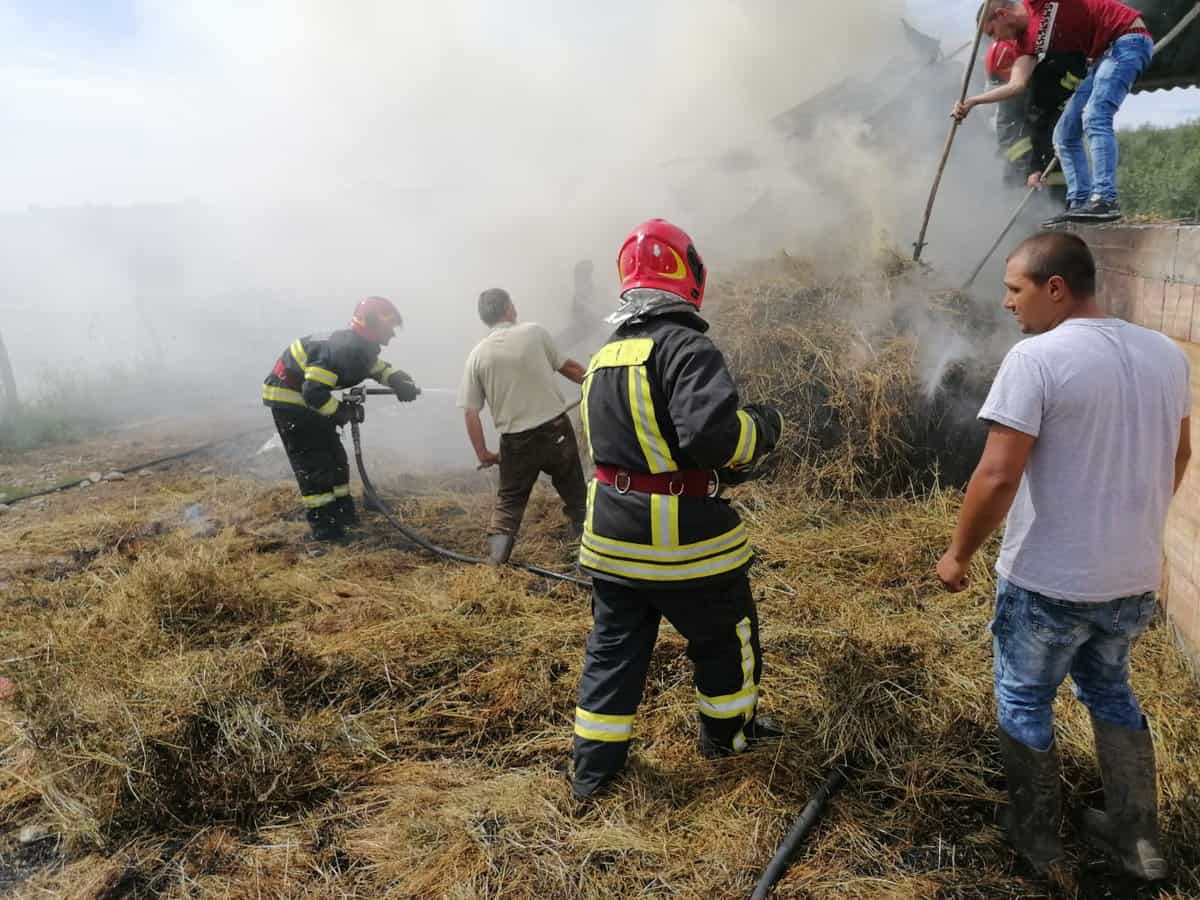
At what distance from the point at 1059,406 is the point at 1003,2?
4.33 metres

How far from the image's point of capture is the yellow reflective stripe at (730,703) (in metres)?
2.63

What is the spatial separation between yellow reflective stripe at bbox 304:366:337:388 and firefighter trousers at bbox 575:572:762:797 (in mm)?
3737

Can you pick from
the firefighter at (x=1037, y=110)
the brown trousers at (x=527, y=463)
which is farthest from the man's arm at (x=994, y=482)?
the firefighter at (x=1037, y=110)

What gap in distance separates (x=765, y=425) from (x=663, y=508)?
0.47 m

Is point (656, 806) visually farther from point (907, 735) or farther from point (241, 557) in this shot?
point (241, 557)

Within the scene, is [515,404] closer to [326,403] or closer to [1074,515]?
[326,403]

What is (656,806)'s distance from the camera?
253cm

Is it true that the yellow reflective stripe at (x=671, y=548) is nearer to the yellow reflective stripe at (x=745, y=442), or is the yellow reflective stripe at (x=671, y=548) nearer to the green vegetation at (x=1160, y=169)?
the yellow reflective stripe at (x=745, y=442)

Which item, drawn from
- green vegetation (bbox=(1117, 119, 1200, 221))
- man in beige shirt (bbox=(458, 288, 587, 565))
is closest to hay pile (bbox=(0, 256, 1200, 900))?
man in beige shirt (bbox=(458, 288, 587, 565))

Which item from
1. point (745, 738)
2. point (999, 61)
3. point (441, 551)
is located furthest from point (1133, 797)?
point (999, 61)

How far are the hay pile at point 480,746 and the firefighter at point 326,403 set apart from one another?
4.53 ft

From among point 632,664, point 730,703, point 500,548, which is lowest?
point 500,548

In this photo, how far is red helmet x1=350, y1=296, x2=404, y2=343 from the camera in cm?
588

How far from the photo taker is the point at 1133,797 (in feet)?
6.78
